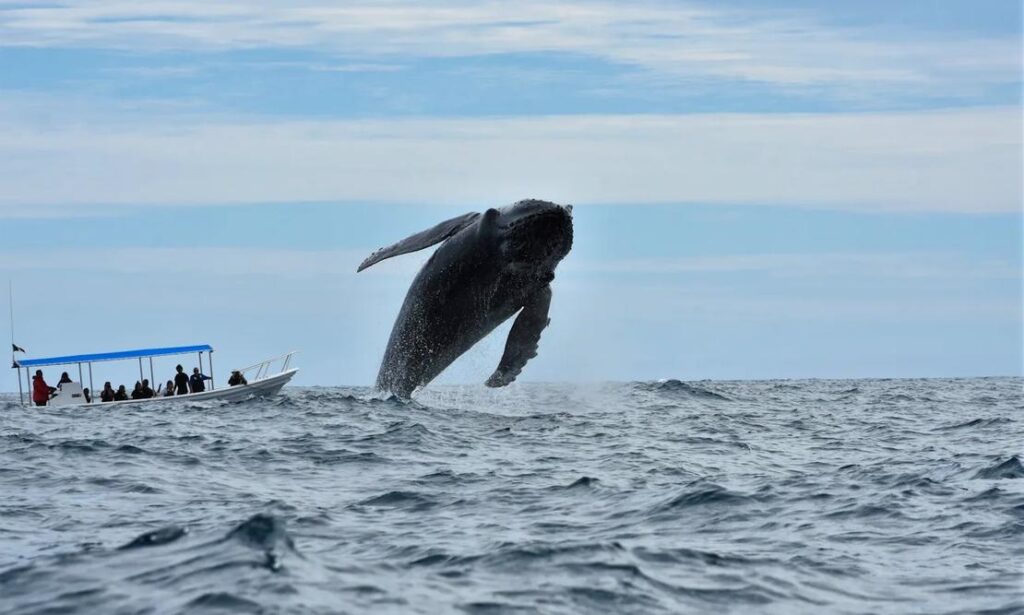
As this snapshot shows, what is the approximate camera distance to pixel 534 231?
19.7 m

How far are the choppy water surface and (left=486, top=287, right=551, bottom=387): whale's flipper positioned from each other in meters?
1.04

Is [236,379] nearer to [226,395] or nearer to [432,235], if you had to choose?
[226,395]

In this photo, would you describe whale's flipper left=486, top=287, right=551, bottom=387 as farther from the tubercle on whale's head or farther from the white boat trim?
the white boat trim

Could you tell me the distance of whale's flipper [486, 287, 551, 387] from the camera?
21781 millimetres

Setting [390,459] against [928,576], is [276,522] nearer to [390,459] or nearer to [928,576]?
[928,576]

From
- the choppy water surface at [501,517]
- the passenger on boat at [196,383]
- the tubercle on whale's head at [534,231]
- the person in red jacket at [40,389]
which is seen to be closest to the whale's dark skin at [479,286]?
the tubercle on whale's head at [534,231]

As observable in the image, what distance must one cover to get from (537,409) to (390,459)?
1036 cm

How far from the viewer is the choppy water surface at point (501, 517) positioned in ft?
31.5

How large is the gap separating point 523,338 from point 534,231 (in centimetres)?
309

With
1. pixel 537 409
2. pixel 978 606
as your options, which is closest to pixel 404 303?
pixel 537 409

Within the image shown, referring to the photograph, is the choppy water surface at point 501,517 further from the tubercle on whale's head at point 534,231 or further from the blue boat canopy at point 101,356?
the blue boat canopy at point 101,356

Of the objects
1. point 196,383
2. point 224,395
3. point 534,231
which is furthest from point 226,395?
point 534,231

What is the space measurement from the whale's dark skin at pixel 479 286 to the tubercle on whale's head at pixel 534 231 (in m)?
0.02

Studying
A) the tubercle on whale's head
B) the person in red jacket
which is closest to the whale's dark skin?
the tubercle on whale's head
